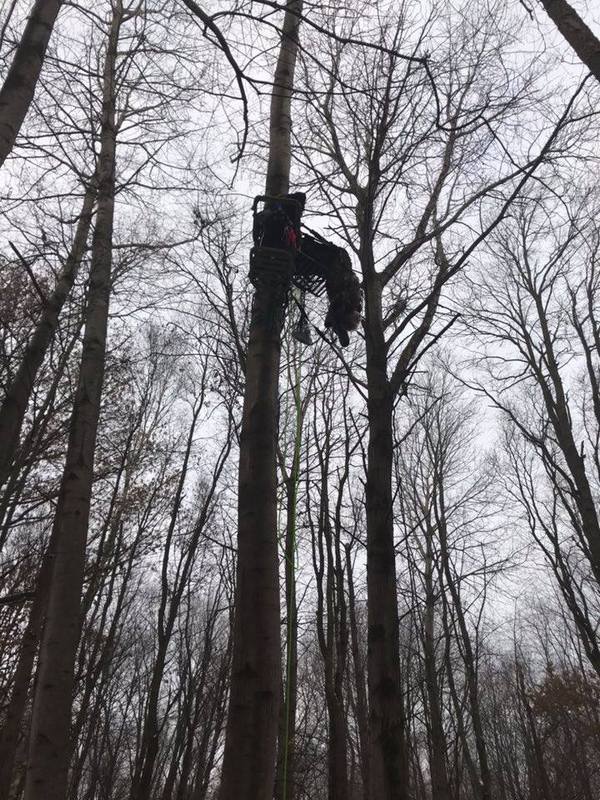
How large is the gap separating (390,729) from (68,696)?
1.80 meters

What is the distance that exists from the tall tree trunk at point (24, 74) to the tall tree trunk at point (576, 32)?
291 centimetres

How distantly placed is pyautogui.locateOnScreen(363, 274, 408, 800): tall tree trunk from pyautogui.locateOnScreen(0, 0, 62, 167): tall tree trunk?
2.21 metres

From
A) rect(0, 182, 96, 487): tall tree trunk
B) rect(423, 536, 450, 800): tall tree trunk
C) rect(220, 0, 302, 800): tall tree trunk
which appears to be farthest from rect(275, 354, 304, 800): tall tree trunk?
rect(423, 536, 450, 800): tall tree trunk

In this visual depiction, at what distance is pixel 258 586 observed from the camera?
6.09 ft

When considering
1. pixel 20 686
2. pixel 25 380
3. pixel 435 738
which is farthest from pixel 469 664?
pixel 25 380

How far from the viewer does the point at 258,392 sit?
2.26 meters

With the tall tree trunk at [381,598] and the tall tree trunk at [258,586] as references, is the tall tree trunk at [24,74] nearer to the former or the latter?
the tall tree trunk at [258,586]

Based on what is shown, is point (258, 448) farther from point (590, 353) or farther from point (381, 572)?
point (590, 353)

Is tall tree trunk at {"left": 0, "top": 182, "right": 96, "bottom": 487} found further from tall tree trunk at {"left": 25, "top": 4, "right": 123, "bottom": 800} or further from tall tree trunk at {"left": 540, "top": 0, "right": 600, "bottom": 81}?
tall tree trunk at {"left": 540, "top": 0, "right": 600, "bottom": 81}

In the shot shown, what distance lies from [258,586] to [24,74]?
2463 mm

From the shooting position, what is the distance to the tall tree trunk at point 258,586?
1.60 m

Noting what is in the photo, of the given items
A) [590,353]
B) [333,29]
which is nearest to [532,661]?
[590,353]

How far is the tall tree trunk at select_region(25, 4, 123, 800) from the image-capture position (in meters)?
2.95

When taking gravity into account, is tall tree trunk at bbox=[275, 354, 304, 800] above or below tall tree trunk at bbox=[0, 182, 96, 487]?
below
